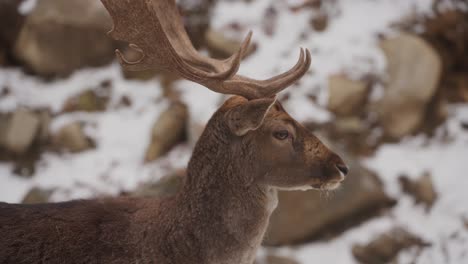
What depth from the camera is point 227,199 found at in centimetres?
246

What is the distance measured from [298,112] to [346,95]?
1.85 feet

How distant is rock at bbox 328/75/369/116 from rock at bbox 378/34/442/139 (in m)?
0.22

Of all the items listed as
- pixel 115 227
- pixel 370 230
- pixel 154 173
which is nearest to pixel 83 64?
pixel 154 173

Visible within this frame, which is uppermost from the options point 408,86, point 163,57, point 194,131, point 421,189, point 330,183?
point 163,57

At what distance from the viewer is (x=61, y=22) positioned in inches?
245

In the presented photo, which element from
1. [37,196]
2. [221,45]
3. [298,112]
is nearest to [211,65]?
[298,112]

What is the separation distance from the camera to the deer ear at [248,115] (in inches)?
91.4

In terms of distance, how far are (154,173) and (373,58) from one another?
8.82 feet

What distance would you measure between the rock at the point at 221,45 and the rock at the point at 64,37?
1.24 meters

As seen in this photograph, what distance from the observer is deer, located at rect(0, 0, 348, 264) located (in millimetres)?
2436

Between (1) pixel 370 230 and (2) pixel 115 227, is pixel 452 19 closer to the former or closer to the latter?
(1) pixel 370 230

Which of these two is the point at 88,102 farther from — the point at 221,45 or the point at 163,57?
the point at 163,57

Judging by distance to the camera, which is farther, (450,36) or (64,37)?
(64,37)

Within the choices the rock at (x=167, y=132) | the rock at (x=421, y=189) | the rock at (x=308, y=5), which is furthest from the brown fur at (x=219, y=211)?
the rock at (x=308, y=5)
